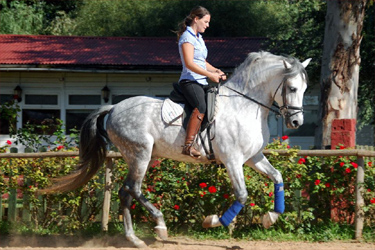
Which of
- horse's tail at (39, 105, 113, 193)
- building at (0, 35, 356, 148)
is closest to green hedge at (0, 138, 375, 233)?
horse's tail at (39, 105, 113, 193)

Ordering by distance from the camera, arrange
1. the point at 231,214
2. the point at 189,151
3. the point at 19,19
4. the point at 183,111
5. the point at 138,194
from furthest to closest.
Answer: the point at 19,19 < the point at 138,194 < the point at 183,111 < the point at 189,151 < the point at 231,214

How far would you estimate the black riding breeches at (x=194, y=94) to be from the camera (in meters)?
7.20

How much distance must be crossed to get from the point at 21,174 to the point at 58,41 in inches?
529

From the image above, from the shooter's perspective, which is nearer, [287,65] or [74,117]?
[287,65]

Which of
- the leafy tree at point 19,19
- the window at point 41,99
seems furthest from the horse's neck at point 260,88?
the leafy tree at point 19,19

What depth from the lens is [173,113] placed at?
293 inches

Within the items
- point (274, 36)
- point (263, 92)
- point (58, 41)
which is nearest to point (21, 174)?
point (263, 92)

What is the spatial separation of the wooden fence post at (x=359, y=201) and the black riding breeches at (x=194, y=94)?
2668mm

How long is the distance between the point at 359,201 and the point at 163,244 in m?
2.85

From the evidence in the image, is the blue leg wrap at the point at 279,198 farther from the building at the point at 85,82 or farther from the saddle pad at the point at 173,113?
the building at the point at 85,82

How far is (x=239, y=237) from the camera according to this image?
8.51 m

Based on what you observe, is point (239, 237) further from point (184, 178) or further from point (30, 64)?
point (30, 64)

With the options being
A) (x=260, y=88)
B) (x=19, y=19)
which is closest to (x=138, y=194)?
(x=260, y=88)

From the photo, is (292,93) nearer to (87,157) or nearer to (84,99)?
(87,157)
